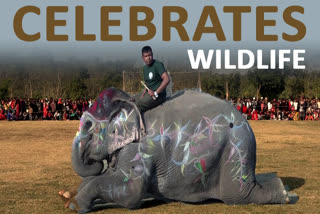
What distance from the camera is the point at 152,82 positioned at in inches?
332

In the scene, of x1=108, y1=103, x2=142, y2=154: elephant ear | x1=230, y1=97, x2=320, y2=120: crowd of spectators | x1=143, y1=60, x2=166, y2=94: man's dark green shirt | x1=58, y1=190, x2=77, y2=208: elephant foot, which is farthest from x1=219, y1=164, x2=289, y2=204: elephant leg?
x1=230, y1=97, x2=320, y2=120: crowd of spectators

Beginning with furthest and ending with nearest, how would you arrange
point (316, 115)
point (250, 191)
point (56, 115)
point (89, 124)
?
point (56, 115) → point (316, 115) → point (250, 191) → point (89, 124)

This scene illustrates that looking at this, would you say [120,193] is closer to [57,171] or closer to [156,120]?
[156,120]

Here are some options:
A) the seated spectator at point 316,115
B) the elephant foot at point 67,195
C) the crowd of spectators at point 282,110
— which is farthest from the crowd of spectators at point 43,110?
the elephant foot at point 67,195

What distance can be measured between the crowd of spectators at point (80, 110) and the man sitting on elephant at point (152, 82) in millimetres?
33085

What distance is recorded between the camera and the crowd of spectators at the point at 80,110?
41466 mm

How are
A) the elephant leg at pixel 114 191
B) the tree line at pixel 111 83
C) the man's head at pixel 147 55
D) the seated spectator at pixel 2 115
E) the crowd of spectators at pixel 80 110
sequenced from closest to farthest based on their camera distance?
the elephant leg at pixel 114 191, the man's head at pixel 147 55, the crowd of spectators at pixel 80 110, the seated spectator at pixel 2 115, the tree line at pixel 111 83

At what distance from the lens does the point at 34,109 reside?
4188 cm

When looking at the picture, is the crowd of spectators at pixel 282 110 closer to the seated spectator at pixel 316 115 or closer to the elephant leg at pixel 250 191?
the seated spectator at pixel 316 115

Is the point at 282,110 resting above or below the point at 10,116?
above

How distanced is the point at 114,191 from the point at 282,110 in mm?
36280

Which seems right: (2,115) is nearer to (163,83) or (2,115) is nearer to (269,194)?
(163,83)

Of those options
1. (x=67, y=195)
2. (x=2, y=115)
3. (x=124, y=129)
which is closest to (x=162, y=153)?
(x=124, y=129)

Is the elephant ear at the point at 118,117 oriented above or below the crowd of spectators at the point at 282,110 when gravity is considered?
above
